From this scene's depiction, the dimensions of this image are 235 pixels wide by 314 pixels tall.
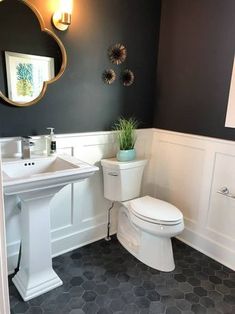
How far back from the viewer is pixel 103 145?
89.3 inches

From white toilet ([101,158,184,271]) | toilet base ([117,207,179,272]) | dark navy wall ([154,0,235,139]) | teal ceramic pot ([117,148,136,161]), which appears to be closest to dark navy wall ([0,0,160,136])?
dark navy wall ([154,0,235,139])

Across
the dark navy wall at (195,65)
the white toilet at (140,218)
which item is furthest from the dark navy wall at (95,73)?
the white toilet at (140,218)

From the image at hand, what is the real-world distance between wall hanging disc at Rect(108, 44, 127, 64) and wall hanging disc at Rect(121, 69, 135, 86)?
0.35ft

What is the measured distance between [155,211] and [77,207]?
26.7 inches

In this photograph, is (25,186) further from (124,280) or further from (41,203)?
(124,280)

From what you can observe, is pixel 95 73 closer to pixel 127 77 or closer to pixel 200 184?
pixel 127 77

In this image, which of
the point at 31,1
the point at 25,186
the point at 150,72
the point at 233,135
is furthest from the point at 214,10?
the point at 25,186

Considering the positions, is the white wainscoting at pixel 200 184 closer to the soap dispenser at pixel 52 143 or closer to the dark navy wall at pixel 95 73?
the dark navy wall at pixel 95 73

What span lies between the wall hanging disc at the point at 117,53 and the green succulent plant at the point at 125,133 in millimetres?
509

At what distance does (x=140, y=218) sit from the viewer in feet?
6.56

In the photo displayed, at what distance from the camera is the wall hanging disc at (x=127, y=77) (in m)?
2.27

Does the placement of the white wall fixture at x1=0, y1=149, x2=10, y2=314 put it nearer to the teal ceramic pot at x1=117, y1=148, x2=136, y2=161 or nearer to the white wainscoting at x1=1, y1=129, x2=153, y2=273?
the white wainscoting at x1=1, y1=129, x2=153, y2=273

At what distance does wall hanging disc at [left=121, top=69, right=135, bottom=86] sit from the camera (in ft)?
7.46

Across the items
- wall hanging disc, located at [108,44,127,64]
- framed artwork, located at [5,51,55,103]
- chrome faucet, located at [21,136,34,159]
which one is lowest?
chrome faucet, located at [21,136,34,159]
